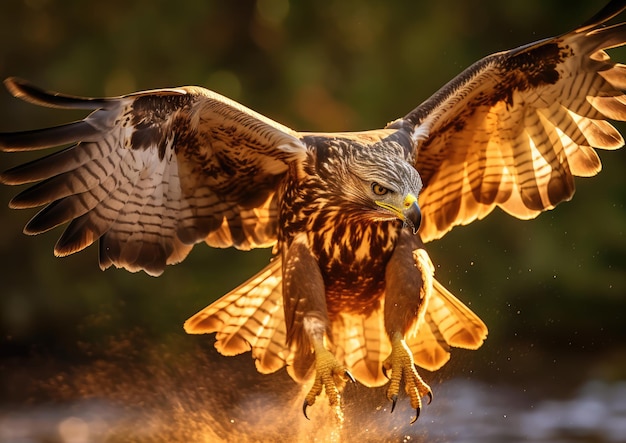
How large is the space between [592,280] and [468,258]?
3.17 ft

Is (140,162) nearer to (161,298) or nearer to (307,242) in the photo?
(307,242)

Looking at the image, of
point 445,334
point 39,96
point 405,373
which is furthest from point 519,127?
point 39,96

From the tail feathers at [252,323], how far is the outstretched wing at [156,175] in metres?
0.22

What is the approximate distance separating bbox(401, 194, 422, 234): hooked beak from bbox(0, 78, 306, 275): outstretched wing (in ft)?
1.90

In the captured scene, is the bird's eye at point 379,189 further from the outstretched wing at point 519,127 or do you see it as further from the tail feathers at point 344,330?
the tail feathers at point 344,330

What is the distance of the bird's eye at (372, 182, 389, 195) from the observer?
4.36 meters

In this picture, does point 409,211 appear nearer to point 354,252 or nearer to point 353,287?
point 354,252

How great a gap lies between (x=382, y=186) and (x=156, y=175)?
1.02m

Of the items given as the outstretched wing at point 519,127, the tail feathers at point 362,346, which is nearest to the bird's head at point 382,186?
the outstretched wing at point 519,127

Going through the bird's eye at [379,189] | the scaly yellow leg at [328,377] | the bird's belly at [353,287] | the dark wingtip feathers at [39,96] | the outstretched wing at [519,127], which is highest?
the outstretched wing at [519,127]

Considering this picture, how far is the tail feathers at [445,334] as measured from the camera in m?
5.06

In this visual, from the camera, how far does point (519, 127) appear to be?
17.0 ft

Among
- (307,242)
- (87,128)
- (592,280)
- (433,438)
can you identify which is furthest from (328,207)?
(592,280)

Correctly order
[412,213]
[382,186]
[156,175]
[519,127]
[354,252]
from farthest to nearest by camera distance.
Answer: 1. [519,127]
2. [156,175]
3. [354,252]
4. [382,186]
5. [412,213]
